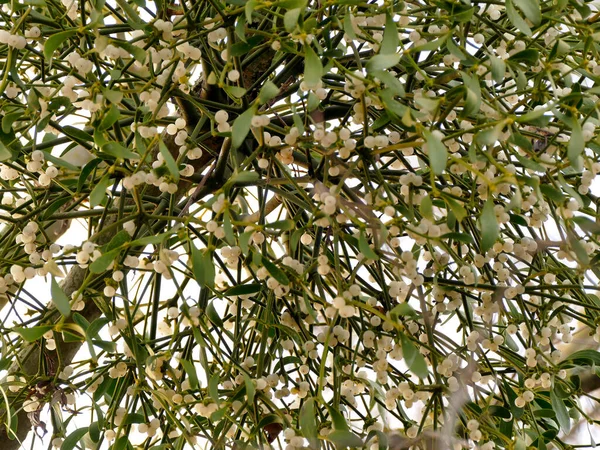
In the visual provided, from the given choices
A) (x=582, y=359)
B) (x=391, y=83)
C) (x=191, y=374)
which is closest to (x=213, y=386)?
(x=191, y=374)

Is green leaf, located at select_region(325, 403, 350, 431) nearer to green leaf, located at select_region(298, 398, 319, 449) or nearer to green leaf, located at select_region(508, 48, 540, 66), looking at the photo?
green leaf, located at select_region(298, 398, 319, 449)

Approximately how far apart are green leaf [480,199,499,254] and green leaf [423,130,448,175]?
5cm

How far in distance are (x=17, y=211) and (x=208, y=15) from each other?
235 mm

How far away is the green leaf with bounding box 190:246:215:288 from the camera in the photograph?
1.43ft

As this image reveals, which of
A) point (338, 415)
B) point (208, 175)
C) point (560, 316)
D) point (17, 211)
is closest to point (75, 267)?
point (17, 211)

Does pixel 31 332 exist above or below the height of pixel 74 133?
below

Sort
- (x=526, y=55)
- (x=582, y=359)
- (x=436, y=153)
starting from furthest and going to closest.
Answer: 1. (x=582, y=359)
2. (x=526, y=55)
3. (x=436, y=153)

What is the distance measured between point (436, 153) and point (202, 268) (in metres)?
0.16

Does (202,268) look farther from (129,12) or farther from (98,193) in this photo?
(129,12)

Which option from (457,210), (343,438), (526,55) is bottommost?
(343,438)

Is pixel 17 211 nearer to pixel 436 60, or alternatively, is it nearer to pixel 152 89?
pixel 152 89

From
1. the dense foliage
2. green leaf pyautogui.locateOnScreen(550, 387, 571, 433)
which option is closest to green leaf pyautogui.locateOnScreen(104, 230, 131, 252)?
the dense foliage

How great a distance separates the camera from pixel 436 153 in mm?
393

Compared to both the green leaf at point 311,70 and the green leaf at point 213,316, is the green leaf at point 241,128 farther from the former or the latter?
the green leaf at point 213,316
